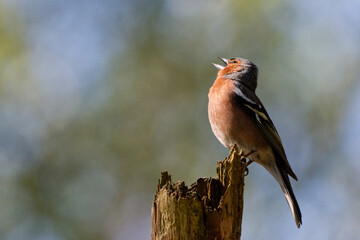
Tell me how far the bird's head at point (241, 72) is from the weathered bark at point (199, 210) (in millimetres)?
3979

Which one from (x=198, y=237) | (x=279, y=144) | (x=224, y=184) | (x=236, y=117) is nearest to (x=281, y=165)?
(x=279, y=144)

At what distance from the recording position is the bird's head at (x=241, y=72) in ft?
28.9

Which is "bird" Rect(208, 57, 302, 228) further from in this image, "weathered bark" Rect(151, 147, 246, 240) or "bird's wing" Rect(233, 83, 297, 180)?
"weathered bark" Rect(151, 147, 246, 240)

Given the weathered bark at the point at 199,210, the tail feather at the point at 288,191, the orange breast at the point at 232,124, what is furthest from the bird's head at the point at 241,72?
the weathered bark at the point at 199,210

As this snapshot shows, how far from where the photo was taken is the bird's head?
8812mm

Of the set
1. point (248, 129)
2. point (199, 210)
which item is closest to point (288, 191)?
point (248, 129)

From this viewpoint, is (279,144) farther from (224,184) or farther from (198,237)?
(198,237)

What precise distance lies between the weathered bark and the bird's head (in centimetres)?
398

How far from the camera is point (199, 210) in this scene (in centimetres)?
460

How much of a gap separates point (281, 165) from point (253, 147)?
542 mm

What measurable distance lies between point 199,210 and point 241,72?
15.8 feet

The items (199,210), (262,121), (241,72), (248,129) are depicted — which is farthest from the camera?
(241,72)

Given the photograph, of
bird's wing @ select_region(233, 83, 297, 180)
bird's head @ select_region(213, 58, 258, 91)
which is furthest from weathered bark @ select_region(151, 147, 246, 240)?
bird's head @ select_region(213, 58, 258, 91)

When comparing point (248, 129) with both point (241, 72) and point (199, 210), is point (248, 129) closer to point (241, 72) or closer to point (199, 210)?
point (241, 72)
